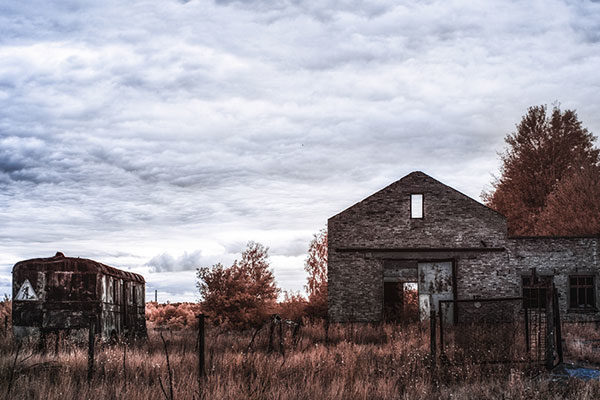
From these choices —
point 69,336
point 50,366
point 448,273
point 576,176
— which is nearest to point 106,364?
point 50,366

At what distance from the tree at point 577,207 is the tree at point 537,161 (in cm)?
287

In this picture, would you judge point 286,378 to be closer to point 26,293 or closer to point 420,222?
point 26,293

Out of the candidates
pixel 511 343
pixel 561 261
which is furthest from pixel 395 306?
pixel 511 343

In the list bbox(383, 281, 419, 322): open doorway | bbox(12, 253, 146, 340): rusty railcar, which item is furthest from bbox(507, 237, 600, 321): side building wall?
bbox(12, 253, 146, 340): rusty railcar

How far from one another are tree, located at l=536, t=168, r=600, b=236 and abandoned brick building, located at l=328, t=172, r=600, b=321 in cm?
831

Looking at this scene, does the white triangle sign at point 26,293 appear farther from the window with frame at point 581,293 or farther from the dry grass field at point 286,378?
the window with frame at point 581,293

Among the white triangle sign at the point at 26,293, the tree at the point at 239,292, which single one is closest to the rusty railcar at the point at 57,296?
the white triangle sign at the point at 26,293

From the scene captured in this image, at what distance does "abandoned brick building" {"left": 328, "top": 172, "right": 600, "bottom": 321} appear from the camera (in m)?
24.2

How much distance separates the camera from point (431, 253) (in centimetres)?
2433

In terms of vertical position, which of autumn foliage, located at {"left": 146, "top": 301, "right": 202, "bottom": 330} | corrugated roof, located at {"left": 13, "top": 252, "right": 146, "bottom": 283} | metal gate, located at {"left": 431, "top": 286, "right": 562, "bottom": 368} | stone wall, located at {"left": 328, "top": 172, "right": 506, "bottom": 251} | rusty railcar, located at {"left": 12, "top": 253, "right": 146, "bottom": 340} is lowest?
autumn foliage, located at {"left": 146, "top": 301, "right": 202, "bottom": 330}

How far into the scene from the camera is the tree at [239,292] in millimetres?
24688

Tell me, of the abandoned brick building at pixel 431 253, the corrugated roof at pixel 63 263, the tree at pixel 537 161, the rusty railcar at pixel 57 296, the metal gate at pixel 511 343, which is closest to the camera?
the metal gate at pixel 511 343

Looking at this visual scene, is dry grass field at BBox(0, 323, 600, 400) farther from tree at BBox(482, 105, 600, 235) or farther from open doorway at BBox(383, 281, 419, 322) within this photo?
tree at BBox(482, 105, 600, 235)

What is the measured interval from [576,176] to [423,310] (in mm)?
13940
